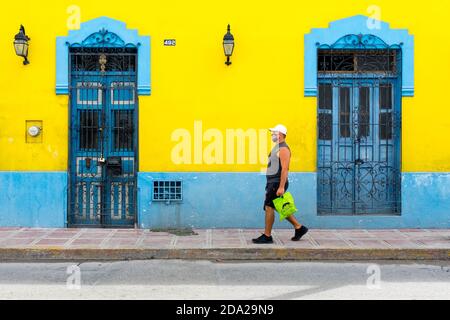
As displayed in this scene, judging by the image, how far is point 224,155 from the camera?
9.71m

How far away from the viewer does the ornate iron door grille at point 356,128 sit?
32.6ft

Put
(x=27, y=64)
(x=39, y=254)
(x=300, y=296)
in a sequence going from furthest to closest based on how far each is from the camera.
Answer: (x=27, y=64), (x=39, y=254), (x=300, y=296)

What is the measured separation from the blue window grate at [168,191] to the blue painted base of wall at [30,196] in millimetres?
1533

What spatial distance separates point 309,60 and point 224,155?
2.15 metres

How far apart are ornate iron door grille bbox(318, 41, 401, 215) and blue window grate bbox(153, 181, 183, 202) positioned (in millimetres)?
2411

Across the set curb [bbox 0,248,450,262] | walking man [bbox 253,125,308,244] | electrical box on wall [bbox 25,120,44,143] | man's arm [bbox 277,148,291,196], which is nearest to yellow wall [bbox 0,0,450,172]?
electrical box on wall [bbox 25,120,44,143]

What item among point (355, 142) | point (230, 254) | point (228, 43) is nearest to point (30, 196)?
point (230, 254)

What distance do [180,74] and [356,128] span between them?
3.16 m

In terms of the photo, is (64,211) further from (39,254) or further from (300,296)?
(300,296)

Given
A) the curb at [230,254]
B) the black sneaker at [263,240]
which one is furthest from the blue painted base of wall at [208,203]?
the curb at [230,254]

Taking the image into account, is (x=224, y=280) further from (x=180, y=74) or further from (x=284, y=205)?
(x=180, y=74)
